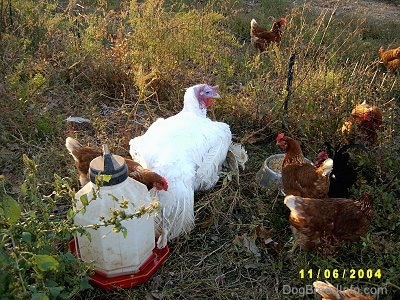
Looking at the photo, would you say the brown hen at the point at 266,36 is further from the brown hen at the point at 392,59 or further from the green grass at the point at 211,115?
the brown hen at the point at 392,59

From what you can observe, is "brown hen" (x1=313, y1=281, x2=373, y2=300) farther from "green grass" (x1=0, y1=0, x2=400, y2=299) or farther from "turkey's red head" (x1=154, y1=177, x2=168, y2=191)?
"turkey's red head" (x1=154, y1=177, x2=168, y2=191)

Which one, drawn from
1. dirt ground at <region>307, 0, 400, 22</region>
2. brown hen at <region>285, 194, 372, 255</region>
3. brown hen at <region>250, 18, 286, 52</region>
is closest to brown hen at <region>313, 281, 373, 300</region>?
brown hen at <region>285, 194, 372, 255</region>

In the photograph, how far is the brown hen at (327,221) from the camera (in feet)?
9.48

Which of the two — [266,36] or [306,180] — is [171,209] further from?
[266,36]

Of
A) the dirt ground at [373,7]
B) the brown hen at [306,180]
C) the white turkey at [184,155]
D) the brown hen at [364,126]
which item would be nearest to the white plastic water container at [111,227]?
the white turkey at [184,155]

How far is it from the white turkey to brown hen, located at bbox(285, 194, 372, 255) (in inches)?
26.7

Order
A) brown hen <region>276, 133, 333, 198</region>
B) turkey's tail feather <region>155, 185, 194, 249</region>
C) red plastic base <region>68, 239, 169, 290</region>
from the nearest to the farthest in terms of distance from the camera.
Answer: red plastic base <region>68, 239, 169, 290</region>, turkey's tail feather <region>155, 185, 194, 249</region>, brown hen <region>276, 133, 333, 198</region>

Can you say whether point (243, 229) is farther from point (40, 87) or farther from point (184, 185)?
point (40, 87)

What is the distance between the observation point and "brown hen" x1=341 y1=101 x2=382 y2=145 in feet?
12.7

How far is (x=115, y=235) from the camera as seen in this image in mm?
2607

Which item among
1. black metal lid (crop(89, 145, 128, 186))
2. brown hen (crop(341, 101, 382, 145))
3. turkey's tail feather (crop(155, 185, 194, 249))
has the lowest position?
turkey's tail feather (crop(155, 185, 194, 249))

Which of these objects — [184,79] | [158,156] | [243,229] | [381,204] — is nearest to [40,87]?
[184,79]
